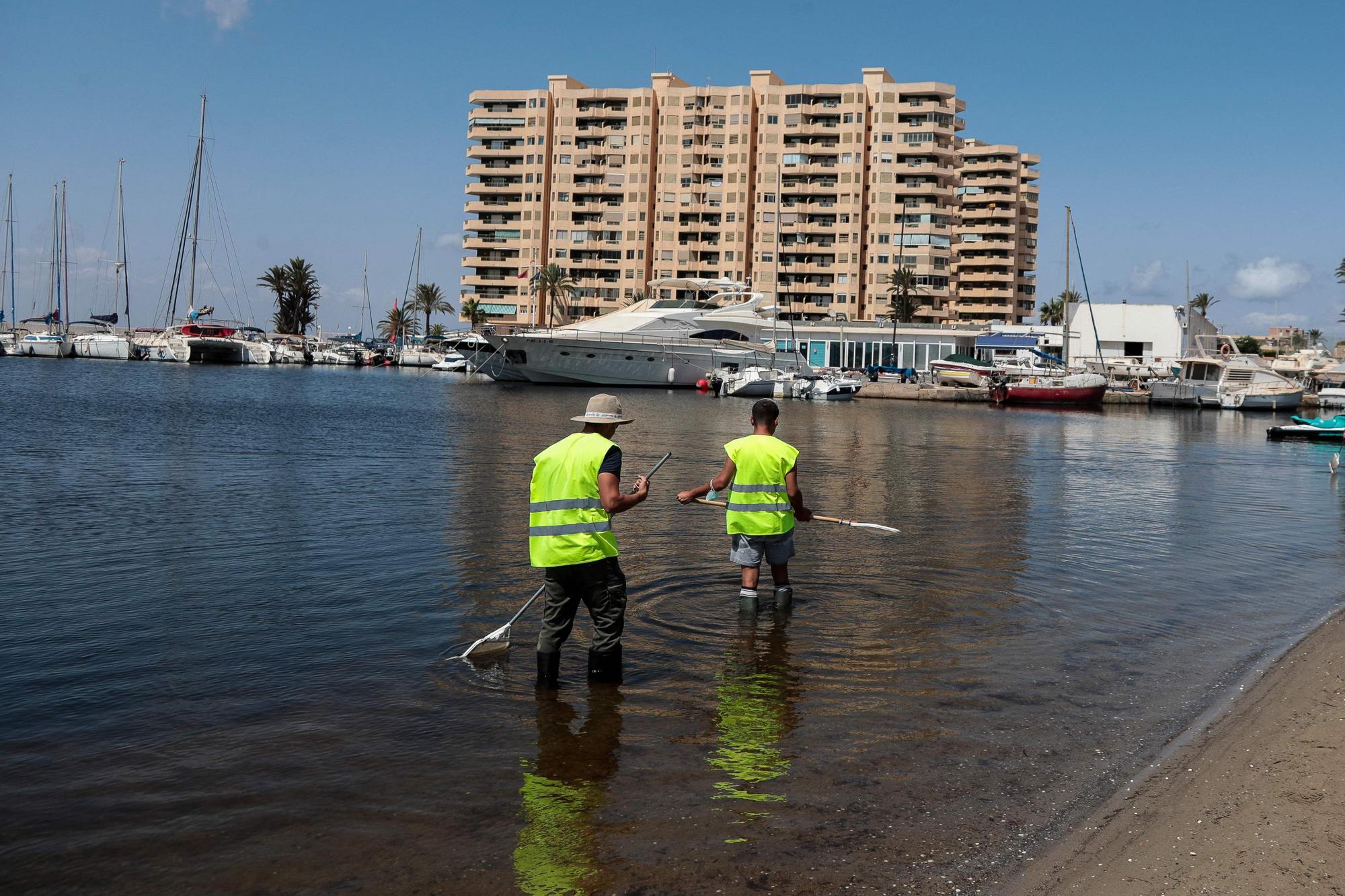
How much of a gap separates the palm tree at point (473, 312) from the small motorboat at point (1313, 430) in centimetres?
9544

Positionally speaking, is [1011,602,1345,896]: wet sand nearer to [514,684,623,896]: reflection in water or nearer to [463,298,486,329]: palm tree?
[514,684,623,896]: reflection in water

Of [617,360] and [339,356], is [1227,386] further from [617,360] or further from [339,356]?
[339,356]

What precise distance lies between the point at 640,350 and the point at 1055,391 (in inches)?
980

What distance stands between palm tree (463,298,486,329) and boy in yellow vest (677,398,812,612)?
117 metres

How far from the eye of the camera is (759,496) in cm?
892

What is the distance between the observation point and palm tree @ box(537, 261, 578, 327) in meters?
121

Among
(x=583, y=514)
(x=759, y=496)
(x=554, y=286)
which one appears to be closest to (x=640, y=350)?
(x=554, y=286)

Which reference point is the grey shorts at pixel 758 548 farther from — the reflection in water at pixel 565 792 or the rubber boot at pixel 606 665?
the reflection in water at pixel 565 792

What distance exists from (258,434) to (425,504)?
48.3ft

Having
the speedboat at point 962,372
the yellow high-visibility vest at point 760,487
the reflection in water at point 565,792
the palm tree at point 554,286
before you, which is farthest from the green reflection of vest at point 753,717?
the palm tree at point 554,286

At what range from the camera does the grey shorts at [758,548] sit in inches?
358

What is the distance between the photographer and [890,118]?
116 m

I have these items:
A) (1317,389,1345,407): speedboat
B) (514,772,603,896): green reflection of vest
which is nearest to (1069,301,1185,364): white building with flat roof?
(1317,389,1345,407): speedboat

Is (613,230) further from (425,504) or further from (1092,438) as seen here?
(425,504)
